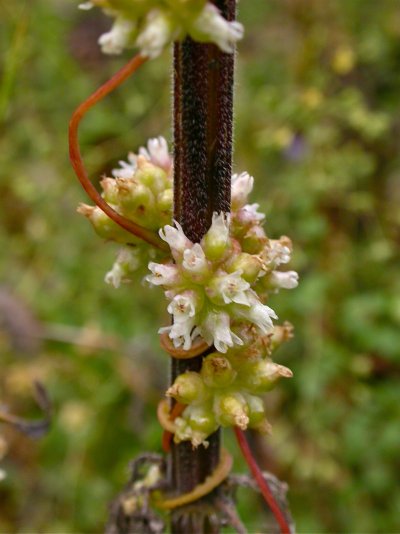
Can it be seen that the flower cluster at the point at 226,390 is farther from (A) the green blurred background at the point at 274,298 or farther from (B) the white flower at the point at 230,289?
(A) the green blurred background at the point at 274,298

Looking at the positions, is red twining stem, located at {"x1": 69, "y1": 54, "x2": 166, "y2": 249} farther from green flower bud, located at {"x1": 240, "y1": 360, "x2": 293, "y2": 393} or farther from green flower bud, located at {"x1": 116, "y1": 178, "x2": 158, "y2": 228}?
green flower bud, located at {"x1": 240, "y1": 360, "x2": 293, "y2": 393}

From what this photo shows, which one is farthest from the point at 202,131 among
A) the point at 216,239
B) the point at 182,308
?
the point at 182,308

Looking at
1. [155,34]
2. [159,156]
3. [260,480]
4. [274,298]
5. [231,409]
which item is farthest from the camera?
[274,298]

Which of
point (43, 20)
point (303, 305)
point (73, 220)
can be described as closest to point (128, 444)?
point (303, 305)

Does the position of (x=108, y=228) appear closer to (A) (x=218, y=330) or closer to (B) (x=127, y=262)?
(B) (x=127, y=262)

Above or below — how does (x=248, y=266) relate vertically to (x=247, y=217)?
below

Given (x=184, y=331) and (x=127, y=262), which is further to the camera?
(x=127, y=262)

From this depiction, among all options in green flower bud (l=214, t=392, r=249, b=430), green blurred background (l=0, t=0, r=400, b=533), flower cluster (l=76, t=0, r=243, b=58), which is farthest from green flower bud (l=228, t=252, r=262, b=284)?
green blurred background (l=0, t=0, r=400, b=533)
